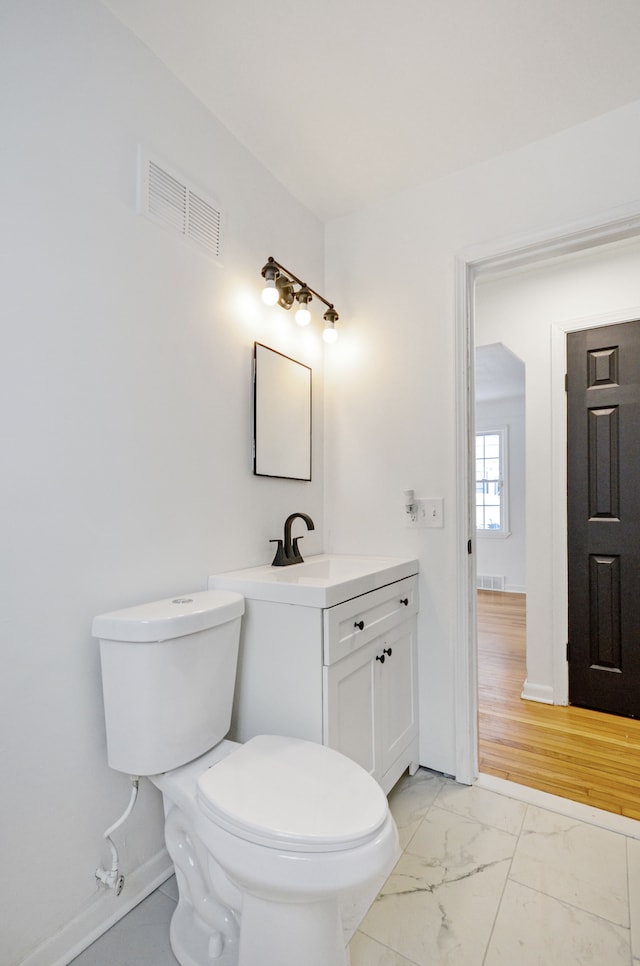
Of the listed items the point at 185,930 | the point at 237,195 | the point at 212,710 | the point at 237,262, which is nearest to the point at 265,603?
the point at 212,710

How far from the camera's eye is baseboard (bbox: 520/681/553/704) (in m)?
2.51

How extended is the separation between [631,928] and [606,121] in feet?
7.88

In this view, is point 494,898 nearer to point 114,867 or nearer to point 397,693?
point 397,693

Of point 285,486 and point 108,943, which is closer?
point 108,943

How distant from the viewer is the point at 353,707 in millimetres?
1430

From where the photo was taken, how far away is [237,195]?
5.65ft

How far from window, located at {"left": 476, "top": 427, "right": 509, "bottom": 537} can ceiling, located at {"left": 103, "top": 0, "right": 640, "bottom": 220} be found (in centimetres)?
424

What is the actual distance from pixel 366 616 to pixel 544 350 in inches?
75.0

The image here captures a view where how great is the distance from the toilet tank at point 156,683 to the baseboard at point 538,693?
199 centimetres

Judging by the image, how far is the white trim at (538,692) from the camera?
8.24ft

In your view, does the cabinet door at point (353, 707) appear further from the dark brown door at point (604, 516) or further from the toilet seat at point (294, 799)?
the dark brown door at point (604, 516)

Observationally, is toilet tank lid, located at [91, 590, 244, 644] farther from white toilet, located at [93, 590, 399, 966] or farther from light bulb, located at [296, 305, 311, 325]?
light bulb, located at [296, 305, 311, 325]

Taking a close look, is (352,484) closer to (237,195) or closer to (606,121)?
(237,195)

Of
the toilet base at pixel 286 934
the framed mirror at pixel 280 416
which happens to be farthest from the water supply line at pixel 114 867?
the framed mirror at pixel 280 416
